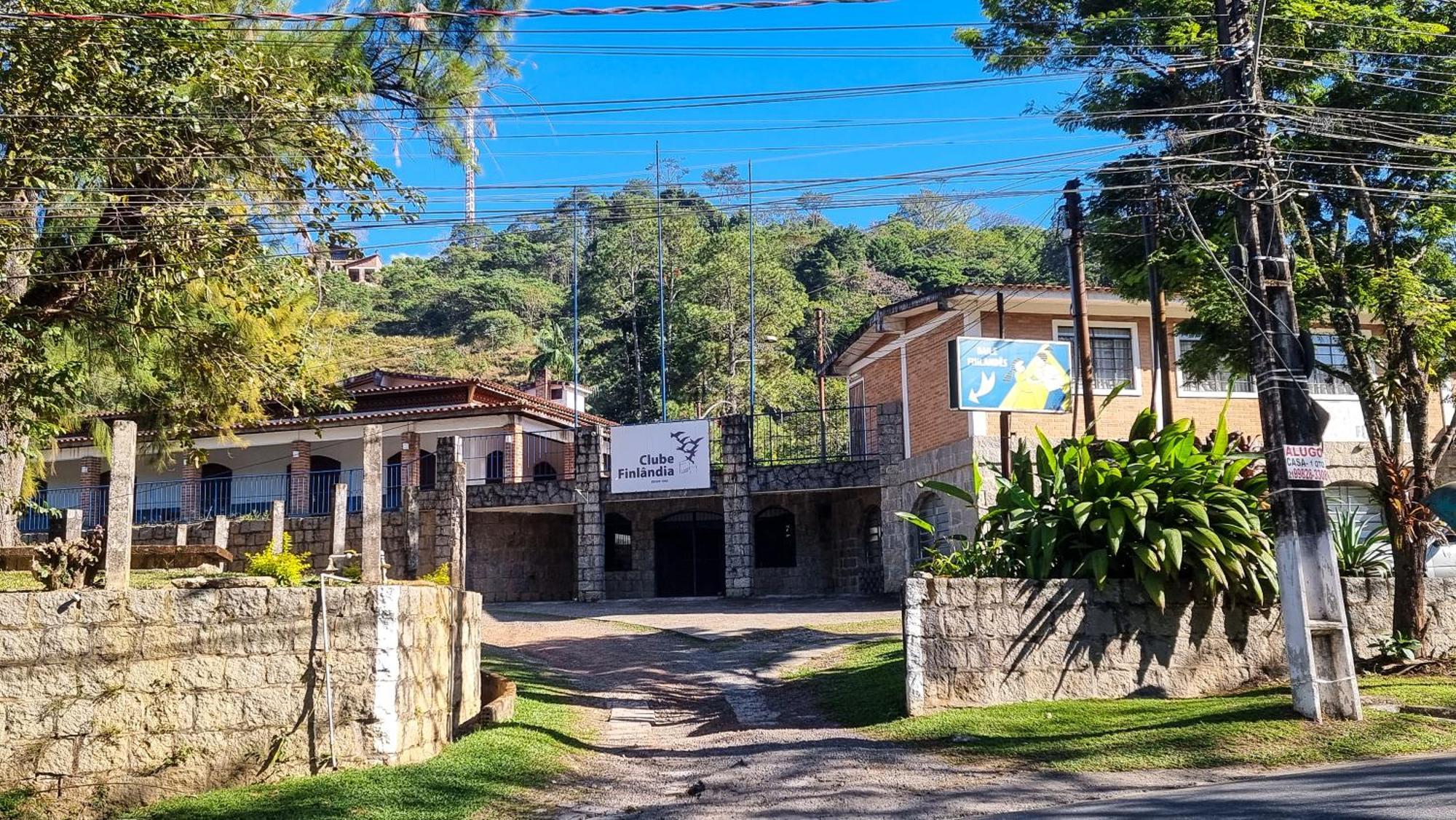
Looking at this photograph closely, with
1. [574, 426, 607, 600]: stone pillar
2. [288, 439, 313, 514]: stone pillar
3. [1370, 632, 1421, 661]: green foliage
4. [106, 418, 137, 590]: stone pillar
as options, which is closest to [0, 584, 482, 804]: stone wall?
[106, 418, 137, 590]: stone pillar

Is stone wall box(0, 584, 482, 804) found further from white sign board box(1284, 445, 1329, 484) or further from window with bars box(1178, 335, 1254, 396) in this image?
window with bars box(1178, 335, 1254, 396)

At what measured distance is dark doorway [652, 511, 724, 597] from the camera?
30906 millimetres

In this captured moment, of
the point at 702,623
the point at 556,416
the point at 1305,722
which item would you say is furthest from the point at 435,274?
the point at 1305,722

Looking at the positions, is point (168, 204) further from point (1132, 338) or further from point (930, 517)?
point (1132, 338)

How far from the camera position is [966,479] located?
2184 cm

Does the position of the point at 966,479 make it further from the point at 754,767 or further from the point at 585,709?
the point at 754,767

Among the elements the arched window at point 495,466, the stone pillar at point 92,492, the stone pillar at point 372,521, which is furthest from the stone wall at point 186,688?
the stone pillar at point 92,492

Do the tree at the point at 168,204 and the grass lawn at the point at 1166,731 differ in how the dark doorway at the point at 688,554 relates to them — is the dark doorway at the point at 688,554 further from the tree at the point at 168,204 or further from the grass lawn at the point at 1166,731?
the grass lawn at the point at 1166,731

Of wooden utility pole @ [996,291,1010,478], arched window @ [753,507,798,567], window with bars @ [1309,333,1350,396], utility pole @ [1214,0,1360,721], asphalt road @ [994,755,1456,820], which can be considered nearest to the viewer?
asphalt road @ [994,755,1456,820]

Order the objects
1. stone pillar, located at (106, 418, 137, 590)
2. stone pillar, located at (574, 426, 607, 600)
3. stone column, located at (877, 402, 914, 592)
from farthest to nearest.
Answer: stone pillar, located at (574, 426, 607, 600)
stone column, located at (877, 402, 914, 592)
stone pillar, located at (106, 418, 137, 590)

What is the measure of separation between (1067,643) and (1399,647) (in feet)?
12.5

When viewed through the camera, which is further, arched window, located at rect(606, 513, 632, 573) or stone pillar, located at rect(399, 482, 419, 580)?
arched window, located at rect(606, 513, 632, 573)

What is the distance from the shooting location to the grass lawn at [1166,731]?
1016cm

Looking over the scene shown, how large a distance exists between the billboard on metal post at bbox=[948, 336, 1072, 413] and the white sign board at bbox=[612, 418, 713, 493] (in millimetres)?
9389
